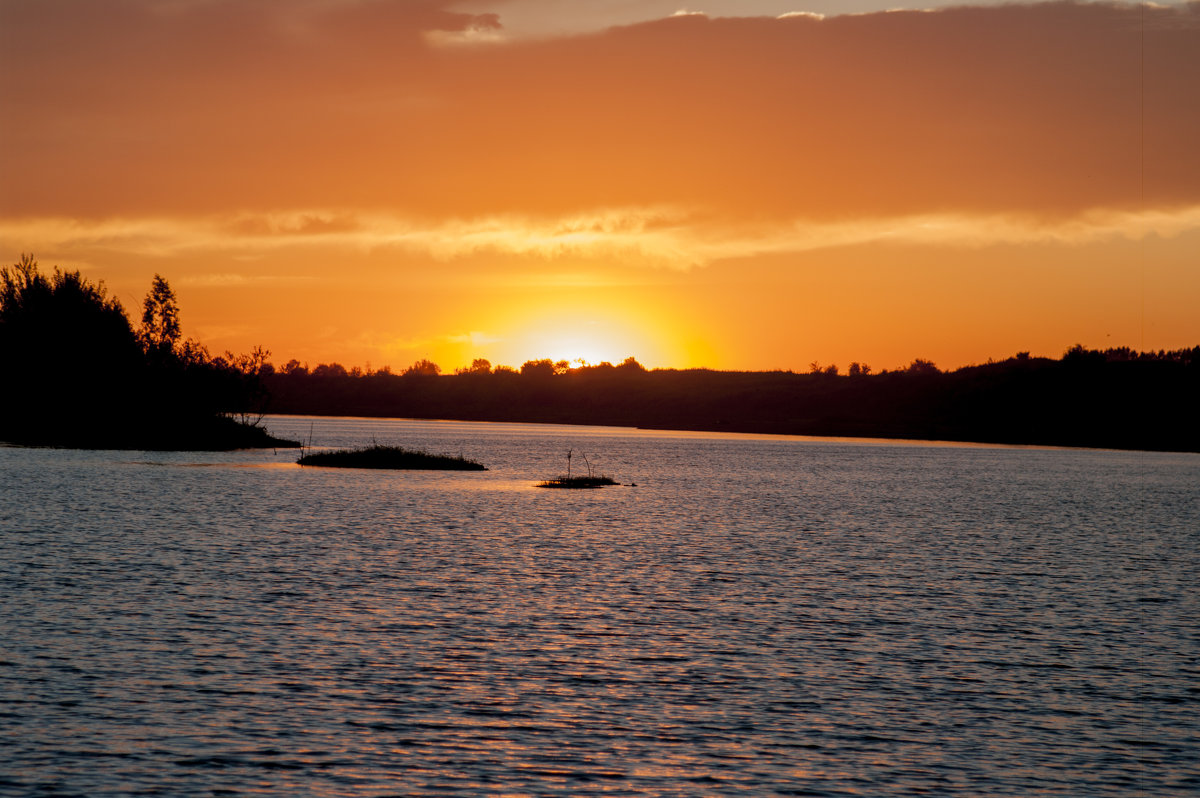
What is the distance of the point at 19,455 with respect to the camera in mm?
114562

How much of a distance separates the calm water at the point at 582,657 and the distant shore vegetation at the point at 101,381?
73.1 metres

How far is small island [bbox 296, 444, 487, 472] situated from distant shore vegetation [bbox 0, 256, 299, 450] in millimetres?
29260

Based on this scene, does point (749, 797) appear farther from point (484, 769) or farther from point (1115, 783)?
point (1115, 783)

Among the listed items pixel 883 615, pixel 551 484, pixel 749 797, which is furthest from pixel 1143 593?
pixel 551 484

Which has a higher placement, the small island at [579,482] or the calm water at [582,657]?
the small island at [579,482]

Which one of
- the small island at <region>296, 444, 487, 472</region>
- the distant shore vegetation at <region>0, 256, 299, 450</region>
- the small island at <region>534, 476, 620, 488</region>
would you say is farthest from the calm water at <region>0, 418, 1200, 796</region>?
the distant shore vegetation at <region>0, 256, 299, 450</region>

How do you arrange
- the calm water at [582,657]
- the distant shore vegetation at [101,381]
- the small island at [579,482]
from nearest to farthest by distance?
the calm water at [582,657] < the small island at [579,482] < the distant shore vegetation at [101,381]

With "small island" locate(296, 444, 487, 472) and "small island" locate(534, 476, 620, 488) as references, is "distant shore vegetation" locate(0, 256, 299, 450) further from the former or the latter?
Answer: "small island" locate(534, 476, 620, 488)

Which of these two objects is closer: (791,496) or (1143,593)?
(1143,593)

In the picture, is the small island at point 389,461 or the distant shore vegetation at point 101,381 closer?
the small island at point 389,461

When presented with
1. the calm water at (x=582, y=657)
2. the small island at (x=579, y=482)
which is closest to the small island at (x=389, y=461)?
the small island at (x=579, y=482)

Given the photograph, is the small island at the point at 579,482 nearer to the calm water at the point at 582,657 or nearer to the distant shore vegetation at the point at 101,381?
the calm water at the point at 582,657

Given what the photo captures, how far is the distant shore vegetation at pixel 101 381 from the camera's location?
132 metres

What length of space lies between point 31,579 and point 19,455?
88.8m
